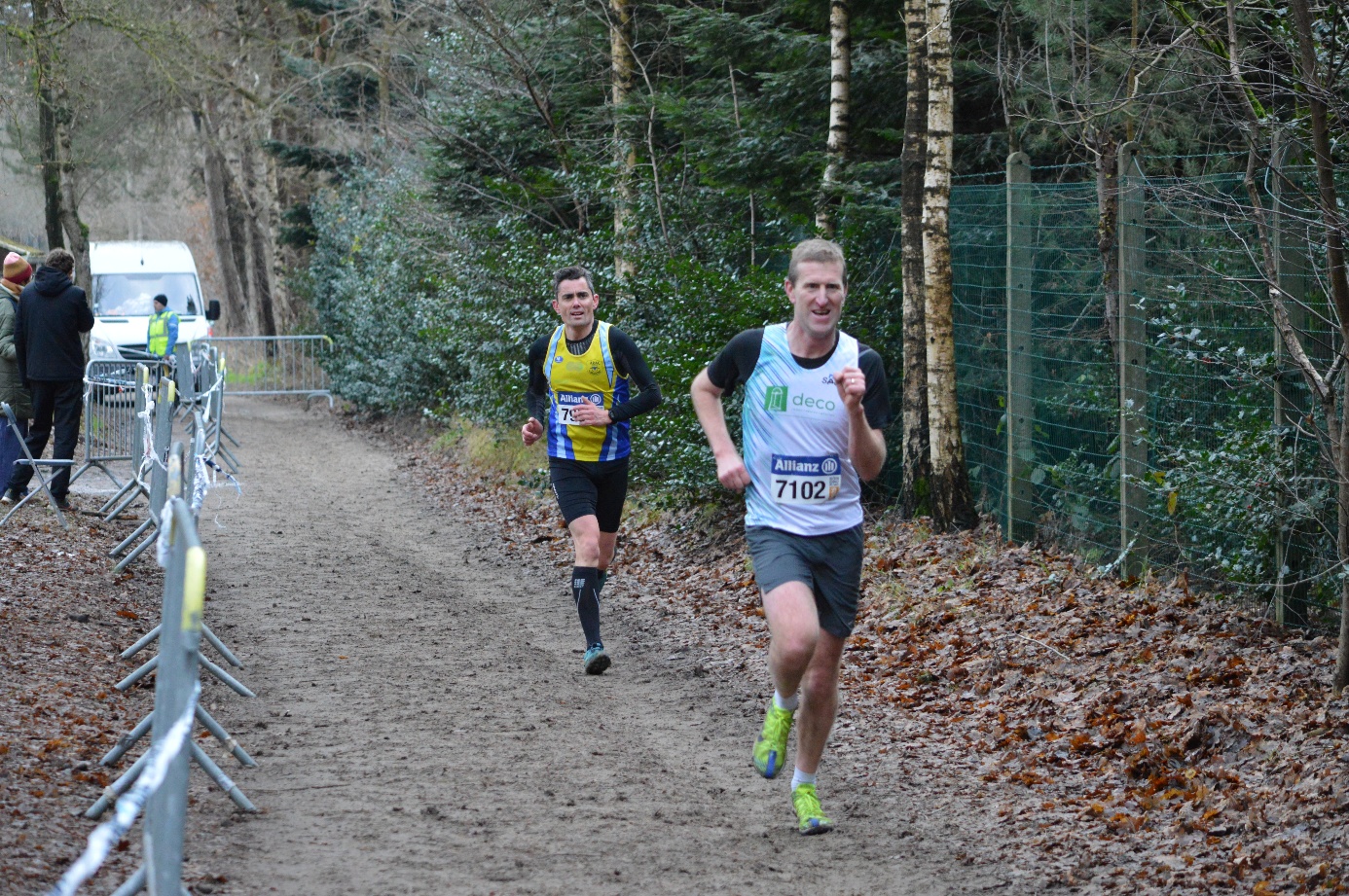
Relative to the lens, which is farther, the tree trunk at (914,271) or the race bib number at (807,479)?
the tree trunk at (914,271)

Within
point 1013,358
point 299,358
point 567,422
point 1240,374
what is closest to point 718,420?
point 567,422

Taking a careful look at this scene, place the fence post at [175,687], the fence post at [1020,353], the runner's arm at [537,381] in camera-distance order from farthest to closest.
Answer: the fence post at [1020,353], the runner's arm at [537,381], the fence post at [175,687]

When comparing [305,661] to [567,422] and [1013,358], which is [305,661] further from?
[1013,358]

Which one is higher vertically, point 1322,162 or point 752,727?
point 1322,162

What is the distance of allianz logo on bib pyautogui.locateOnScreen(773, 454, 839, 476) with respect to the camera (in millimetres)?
5141

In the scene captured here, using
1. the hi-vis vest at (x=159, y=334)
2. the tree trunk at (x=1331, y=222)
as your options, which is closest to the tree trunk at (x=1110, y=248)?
the tree trunk at (x=1331, y=222)

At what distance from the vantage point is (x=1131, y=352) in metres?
8.45

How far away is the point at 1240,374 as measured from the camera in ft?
23.3

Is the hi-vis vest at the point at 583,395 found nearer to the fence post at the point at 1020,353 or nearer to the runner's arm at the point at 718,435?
the runner's arm at the point at 718,435

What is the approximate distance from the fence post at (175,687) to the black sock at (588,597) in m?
4.29

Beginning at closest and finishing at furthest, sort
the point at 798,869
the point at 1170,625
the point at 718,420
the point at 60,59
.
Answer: the point at 798,869 → the point at 718,420 → the point at 1170,625 → the point at 60,59

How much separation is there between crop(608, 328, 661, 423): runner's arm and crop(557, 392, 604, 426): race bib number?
135mm

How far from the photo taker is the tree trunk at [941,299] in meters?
9.96

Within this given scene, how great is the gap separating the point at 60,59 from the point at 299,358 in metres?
13.5
